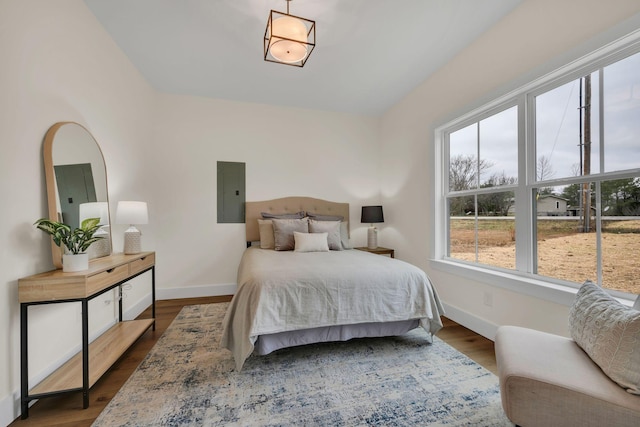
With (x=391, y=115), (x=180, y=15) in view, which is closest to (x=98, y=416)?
(x=180, y=15)

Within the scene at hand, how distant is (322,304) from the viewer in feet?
6.70

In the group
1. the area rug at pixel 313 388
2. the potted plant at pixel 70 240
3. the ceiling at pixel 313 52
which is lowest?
the area rug at pixel 313 388

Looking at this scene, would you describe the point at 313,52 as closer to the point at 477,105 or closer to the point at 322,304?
the point at 477,105

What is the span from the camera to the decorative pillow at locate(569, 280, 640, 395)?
103 centimetres

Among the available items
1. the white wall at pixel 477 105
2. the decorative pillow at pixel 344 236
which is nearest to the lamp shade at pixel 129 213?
the decorative pillow at pixel 344 236

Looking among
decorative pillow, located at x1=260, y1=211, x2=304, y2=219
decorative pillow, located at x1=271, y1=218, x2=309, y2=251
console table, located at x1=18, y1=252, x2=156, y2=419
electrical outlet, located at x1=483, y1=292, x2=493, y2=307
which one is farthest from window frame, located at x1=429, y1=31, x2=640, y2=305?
console table, located at x1=18, y1=252, x2=156, y2=419

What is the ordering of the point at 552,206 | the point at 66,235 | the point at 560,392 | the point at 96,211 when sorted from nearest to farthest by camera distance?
the point at 560,392
the point at 66,235
the point at 552,206
the point at 96,211

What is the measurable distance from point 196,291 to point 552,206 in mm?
3987

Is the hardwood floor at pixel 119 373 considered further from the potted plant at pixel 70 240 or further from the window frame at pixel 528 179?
the potted plant at pixel 70 240

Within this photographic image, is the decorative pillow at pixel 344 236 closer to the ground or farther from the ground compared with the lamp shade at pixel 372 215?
closer to the ground

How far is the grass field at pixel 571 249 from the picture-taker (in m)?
1.65

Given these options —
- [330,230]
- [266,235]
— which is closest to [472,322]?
[330,230]

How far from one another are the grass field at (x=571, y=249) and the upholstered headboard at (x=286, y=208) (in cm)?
198

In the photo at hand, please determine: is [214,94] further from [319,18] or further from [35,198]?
[35,198]
